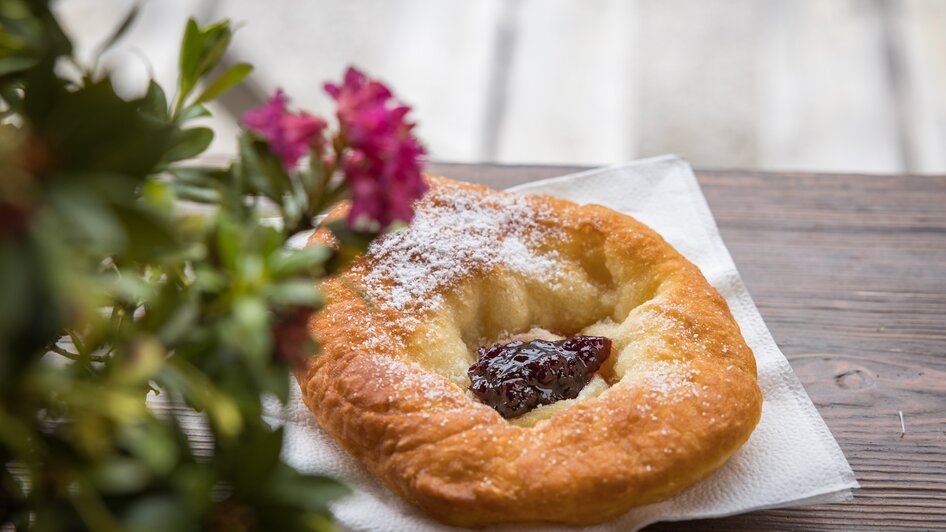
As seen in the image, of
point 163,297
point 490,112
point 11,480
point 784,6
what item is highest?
point 163,297

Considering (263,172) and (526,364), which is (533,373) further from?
(263,172)

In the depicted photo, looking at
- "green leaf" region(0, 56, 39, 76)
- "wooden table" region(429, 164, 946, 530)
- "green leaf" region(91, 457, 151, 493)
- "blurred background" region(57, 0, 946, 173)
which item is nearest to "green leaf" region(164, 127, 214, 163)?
"green leaf" region(0, 56, 39, 76)

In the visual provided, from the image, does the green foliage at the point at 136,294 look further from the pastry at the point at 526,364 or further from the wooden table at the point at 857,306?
the wooden table at the point at 857,306

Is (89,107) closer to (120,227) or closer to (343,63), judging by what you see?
(120,227)

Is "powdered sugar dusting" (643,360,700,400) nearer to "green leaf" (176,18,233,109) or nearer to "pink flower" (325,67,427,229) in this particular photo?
"pink flower" (325,67,427,229)

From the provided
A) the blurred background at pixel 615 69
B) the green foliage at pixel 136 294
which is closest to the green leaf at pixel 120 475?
the green foliage at pixel 136 294

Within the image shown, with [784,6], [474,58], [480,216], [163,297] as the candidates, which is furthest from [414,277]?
[784,6]

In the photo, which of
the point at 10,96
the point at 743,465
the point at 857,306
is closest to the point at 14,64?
the point at 10,96
